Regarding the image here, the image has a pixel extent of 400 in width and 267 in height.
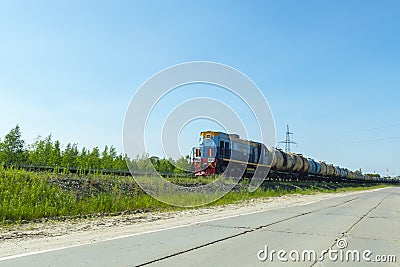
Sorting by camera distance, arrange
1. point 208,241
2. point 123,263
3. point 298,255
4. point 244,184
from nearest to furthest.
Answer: point 123,263 → point 298,255 → point 208,241 → point 244,184

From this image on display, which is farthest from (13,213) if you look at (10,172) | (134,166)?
(134,166)

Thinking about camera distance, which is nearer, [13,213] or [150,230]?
[150,230]

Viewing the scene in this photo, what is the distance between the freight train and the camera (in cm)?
2834

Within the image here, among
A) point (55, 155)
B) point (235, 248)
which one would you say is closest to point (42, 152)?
point (55, 155)

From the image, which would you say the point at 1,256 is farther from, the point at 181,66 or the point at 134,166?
the point at 134,166

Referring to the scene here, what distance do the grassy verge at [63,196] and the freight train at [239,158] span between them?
1080 centimetres

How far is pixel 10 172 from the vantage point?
12.4m

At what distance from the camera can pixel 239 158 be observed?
31578mm

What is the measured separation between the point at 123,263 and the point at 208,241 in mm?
2431

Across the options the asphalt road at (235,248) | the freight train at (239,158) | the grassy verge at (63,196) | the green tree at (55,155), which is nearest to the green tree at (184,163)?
the freight train at (239,158)

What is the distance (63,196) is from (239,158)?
20780mm

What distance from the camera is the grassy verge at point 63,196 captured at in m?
10.8

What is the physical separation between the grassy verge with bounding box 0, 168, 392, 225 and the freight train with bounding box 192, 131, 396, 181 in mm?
10800

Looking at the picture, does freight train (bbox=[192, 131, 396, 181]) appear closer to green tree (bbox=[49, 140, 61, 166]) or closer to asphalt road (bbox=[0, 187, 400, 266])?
green tree (bbox=[49, 140, 61, 166])
